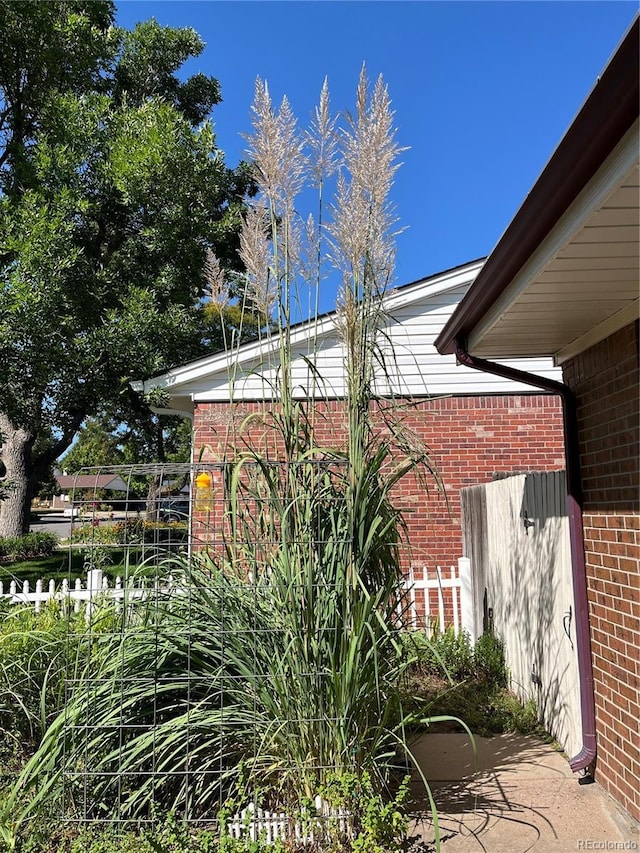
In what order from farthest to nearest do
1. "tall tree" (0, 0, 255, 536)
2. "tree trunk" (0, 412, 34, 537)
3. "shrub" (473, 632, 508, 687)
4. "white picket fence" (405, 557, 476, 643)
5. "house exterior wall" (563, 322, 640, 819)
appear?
"tree trunk" (0, 412, 34, 537) → "tall tree" (0, 0, 255, 536) → "white picket fence" (405, 557, 476, 643) → "shrub" (473, 632, 508, 687) → "house exterior wall" (563, 322, 640, 819)

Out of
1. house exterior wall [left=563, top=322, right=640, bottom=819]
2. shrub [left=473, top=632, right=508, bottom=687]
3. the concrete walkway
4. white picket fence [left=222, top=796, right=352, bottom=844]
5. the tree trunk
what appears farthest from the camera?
the tree trunk

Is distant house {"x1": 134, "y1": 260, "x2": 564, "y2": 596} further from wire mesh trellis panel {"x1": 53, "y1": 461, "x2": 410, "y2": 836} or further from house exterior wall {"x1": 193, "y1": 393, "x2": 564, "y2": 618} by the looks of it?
wire mesh trellis panel {"x1": 53, "y1": 461, "x2": 410, "y2": 836}

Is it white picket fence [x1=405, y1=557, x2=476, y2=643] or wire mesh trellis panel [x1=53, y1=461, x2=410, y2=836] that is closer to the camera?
wire mesh trellis panel [x1=53, y1=461, x2=410, y2=836]

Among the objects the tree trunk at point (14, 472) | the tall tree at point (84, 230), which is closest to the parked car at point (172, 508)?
the tall tree at point (84, 230)

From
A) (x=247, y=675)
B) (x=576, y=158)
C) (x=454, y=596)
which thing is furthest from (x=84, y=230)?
(x=576, y=158)

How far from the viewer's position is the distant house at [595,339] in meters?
1.72

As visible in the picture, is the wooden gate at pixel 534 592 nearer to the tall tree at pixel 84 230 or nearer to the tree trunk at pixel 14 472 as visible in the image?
the tall tree at pixel 84 230

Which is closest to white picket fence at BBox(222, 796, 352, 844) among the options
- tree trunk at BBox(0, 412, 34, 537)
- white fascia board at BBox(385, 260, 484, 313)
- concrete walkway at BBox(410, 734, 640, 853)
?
concrete walkway at BBox(410, 734, 640, 853)

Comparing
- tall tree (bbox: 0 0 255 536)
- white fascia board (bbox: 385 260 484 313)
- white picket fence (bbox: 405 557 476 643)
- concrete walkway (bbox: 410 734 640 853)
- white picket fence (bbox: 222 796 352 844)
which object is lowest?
concrete walkway (bbox: 410 734 640 853)

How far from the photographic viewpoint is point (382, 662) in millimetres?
2936

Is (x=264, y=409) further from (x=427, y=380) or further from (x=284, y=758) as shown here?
(x=427, y=380)

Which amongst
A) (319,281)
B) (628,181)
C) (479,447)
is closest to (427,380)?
(479,447)

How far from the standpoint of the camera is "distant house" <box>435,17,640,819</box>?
172 centimetres

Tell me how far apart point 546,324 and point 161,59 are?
1643cm
